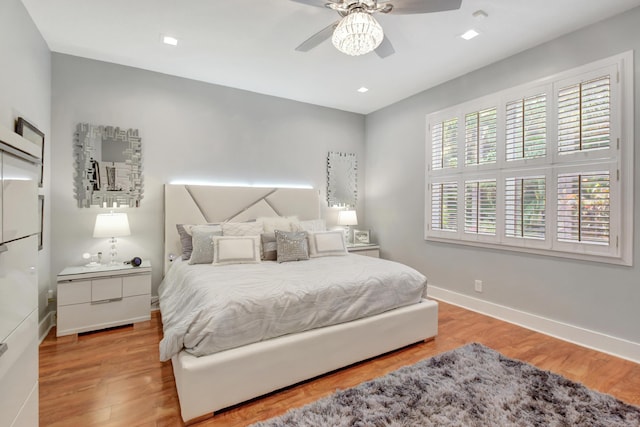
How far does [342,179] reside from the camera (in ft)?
16.3

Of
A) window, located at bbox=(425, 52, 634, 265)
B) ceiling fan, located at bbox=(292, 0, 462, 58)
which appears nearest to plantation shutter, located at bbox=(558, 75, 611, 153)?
window, located at bbox=(425, 52, 634, 265)

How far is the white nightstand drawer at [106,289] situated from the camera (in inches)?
113

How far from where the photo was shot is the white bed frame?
173cm

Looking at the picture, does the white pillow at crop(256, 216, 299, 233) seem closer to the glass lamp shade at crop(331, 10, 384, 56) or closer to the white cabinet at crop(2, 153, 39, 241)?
the glass lamp shade at crop(331, 10, 384, 56)

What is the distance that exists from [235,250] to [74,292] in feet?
5.01

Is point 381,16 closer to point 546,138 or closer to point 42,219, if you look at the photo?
point 546,138

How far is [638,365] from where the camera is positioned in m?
2.34

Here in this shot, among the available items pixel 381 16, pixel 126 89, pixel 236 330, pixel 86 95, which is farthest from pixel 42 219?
pixel 381 16

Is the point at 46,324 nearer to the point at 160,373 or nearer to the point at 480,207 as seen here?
the point at 160,373

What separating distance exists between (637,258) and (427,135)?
2.46 metres

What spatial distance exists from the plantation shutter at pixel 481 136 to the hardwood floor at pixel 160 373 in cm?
186

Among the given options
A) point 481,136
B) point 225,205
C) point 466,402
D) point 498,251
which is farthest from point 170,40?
point 498,251

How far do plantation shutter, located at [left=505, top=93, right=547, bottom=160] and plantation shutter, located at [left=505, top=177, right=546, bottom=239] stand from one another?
0.27 metres

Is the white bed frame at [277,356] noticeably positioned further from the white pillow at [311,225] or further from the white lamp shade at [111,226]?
the white pillow at [311,225]
